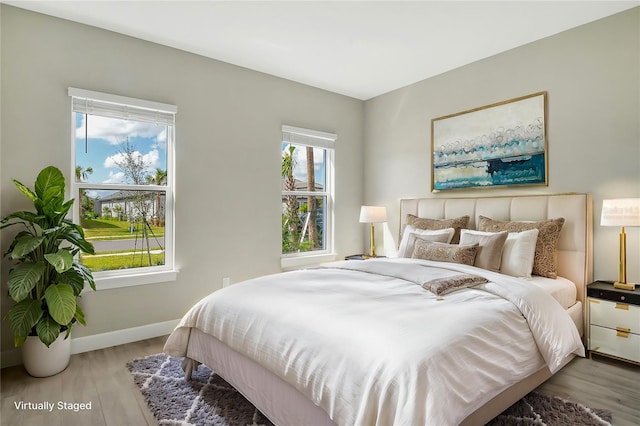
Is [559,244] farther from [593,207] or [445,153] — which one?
[445,153]

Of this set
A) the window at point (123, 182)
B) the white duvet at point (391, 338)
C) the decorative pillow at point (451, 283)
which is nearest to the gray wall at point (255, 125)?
the window at point (123, 182)

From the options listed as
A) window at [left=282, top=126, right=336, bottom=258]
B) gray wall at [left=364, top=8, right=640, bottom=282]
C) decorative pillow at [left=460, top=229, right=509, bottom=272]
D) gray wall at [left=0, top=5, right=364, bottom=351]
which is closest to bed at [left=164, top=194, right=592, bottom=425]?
decorative pillow at [left=460, top=229, right=509, bottom=272]

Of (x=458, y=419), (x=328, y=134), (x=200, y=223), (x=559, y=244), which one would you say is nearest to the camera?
(x=458, y=419)

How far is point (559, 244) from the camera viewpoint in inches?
123

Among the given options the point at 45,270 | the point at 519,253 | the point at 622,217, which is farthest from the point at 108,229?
the point at 622,217

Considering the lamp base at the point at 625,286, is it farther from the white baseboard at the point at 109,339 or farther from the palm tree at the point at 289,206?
the white baseboard at the point at 109,339

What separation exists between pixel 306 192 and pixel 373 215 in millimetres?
885

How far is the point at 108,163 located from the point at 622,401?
4156 millimetres

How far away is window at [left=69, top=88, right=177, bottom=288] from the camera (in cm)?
313

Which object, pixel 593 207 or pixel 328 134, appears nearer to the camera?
pixel 593 207

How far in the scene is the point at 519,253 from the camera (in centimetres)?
291

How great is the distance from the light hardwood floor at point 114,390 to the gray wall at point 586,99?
843 mm

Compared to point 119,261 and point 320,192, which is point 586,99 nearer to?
point 320,192

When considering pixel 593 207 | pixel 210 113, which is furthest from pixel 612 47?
pixel 210 113
